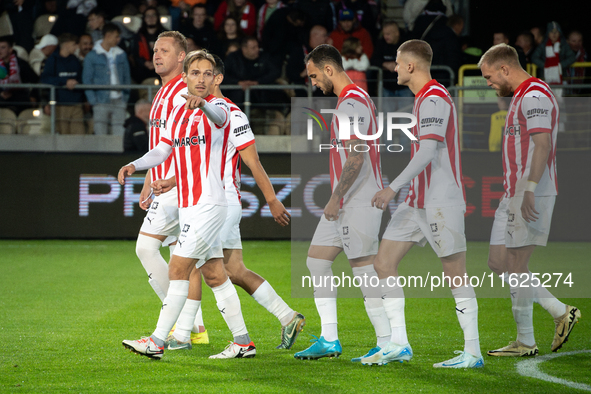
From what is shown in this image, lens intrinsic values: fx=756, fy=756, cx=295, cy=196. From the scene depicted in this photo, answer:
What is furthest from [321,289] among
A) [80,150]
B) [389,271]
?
[80,150]

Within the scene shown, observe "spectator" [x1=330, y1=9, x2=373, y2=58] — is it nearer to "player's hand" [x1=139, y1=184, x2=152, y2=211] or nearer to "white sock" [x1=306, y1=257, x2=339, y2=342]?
"player's hand" [x1=139, y1=184, x2=152, y2=211]

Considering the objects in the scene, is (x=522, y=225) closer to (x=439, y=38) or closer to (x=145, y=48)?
(x=439, y=38)

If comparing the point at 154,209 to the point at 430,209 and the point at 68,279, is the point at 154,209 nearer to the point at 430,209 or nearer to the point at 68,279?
the point at 430,209

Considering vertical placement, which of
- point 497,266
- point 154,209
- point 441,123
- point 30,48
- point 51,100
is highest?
point 30,48

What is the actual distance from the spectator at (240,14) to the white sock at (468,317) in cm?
1064

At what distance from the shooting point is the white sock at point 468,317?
4.81m

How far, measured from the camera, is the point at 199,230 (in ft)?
16.2

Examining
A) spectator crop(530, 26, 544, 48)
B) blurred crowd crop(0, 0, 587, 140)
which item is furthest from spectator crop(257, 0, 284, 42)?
spectator crop(530, 26, 544, 48)

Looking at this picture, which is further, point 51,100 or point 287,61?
point 287,61

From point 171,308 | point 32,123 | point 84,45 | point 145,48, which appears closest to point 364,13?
point 145,48

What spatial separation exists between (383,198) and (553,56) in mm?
9762

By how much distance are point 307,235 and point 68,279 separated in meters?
5.11

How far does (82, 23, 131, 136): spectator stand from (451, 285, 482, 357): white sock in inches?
364

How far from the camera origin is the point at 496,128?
40.6 feet
